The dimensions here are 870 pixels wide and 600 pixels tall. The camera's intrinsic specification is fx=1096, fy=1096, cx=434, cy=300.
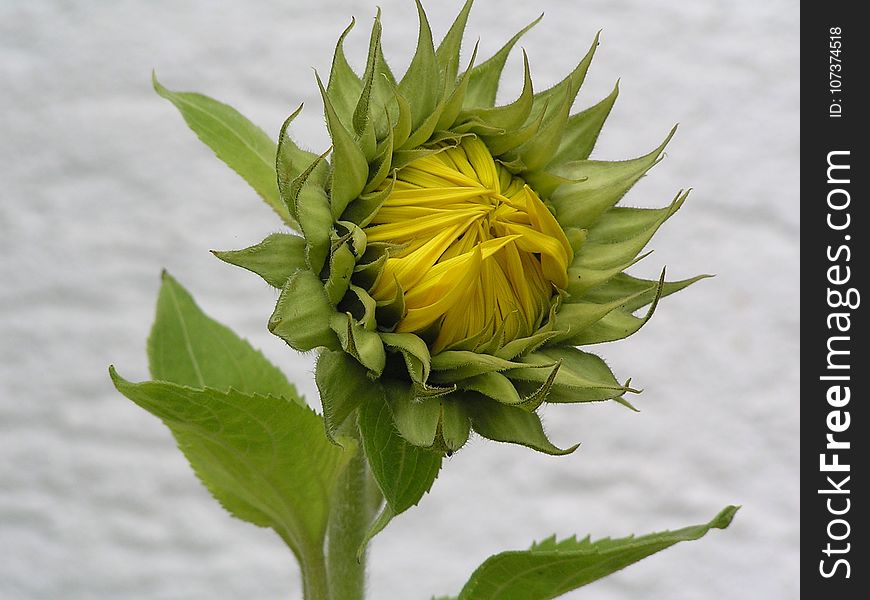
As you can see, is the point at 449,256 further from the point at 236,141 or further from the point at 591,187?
the point at 236,141

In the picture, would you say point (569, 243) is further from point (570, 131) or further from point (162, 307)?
point (162, 307)

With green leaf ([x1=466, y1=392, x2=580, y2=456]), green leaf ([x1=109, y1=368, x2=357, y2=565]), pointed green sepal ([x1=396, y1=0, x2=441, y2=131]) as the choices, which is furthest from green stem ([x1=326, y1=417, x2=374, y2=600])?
pointed green sepal ([x1=396, y1=0, x2=441, y2=131])

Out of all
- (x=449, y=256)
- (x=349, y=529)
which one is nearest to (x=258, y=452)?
(x=349, y=529)

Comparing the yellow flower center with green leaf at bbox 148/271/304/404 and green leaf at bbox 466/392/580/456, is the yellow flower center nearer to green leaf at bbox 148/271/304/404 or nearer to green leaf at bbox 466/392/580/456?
green leaf at bbox 466/392/580/456

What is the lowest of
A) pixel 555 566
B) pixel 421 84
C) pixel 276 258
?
pixel 555 566

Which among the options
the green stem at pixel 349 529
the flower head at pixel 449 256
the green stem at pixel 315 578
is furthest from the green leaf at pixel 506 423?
the green stem at pixel 315 578

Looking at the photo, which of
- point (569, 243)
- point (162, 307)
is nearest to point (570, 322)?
point (569, 243)
